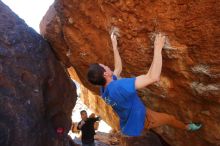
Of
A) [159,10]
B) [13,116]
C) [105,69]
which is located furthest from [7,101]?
[159,10]

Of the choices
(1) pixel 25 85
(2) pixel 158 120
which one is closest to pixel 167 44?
(2) pixel 158 120

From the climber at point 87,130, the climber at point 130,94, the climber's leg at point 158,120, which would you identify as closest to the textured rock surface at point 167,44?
the climber at point 130,94

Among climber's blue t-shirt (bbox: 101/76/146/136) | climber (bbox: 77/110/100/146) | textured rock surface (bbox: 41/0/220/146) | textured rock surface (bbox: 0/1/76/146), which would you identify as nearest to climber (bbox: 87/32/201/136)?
climber's blue t-shirt (bbox: 101/76/146/136)

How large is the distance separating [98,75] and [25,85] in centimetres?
338

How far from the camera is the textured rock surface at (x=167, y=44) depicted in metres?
4.99

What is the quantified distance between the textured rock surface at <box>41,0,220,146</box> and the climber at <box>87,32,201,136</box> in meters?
0.44

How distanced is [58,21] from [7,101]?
74.7 inches

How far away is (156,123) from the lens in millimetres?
5031

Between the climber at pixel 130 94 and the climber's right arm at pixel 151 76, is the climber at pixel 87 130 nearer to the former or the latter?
the climber at pixel 130 94

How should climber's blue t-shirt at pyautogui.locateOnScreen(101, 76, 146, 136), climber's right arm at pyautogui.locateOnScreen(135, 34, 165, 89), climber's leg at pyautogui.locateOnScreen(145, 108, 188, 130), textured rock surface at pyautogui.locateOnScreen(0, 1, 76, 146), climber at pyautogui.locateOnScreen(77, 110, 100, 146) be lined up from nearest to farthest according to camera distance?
climber's right arm at pyautogui.locateOnScreen(135, 34, 165, 89) < climber's blue t-shirt at pyautogui.locateOnScreen(101, 76, 146, 136) < climber's leg at pyautogui.locateOnScreen(145, 108, 188, 130) < textured rock surface at pyautogui.locateOnScreen(0, 1, 76, 146) < climber at pyautogui.locateOnScreen(77, 110, 100, 146)

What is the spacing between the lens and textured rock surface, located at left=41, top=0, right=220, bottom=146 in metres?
4.99

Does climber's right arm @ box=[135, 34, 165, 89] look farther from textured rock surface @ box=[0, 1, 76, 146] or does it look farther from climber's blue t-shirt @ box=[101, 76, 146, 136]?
textured rock surface @ box=[0, 1, 76, 146]

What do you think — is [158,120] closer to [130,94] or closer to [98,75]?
[130,94]

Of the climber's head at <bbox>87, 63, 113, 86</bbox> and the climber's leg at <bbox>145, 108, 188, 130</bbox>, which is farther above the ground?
the climber's head at <bbox>87, 63, 113, 86</bbox>
